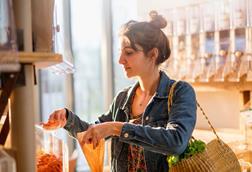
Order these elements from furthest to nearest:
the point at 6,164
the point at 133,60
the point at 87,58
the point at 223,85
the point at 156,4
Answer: the point at 87,58, the point at 156,4, the point at 223,85, the point at 133,60, the point at 6,164

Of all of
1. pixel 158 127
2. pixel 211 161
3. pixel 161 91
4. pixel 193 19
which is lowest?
pixel 211 161

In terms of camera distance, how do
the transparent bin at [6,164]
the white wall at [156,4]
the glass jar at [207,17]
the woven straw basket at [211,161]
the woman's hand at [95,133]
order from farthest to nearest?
the white wall at [156,4]
the glass jar at [207,17]
the woven straw basket at [211,161]
the woman's hand at [95,133]
the transparent bin at [6,164]

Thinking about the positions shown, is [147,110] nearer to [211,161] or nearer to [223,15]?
[211,161]

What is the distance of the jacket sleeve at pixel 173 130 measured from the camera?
115cm

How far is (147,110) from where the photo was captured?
1.37 metres

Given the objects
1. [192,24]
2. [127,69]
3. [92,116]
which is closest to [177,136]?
[127,69]

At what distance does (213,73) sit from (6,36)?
6.96 feet

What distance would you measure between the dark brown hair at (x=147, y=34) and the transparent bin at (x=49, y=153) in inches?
17.7

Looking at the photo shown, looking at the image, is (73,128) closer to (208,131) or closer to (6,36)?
(6,36)

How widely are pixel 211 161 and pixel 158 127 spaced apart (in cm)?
23

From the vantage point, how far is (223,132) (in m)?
2.63

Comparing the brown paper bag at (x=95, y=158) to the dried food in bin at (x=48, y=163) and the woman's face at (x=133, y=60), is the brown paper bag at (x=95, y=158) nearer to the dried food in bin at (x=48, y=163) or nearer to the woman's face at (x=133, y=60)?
the dried food in bin at (x=48, y=163)

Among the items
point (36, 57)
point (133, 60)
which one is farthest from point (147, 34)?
point (36, 57)

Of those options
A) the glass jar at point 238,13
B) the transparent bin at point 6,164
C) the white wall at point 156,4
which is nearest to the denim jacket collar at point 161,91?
the transparent bin at point 6,164
